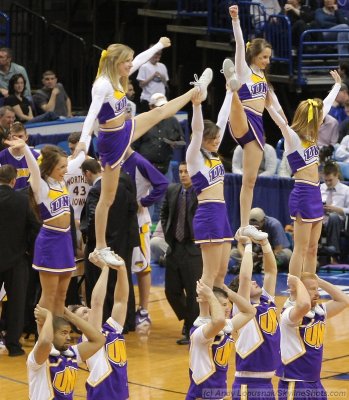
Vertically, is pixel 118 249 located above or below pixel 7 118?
below

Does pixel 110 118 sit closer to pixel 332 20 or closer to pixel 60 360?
pixel 60 360

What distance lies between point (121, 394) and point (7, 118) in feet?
18.7

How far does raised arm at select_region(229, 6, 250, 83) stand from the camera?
26.5 feet

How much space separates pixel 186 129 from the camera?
54.9 ft

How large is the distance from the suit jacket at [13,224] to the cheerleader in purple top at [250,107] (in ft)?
7.83

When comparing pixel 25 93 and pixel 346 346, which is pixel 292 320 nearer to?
pixel 346 346

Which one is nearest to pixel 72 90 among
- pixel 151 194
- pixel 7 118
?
pixel 7 118

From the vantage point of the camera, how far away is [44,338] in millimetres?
6777

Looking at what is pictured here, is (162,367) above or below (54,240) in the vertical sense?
below

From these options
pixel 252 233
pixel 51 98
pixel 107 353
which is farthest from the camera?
pixel 51 98

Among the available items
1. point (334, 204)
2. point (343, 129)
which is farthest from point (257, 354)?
point (343, 129)

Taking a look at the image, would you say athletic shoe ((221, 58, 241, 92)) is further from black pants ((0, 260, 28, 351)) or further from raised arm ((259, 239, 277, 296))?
black pants ((0, 260, 28, 351))

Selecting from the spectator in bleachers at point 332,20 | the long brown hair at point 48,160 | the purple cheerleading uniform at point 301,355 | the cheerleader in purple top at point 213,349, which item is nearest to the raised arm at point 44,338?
the cheerleader in purple top at point 213,349

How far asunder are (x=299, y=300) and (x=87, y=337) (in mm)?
1352
